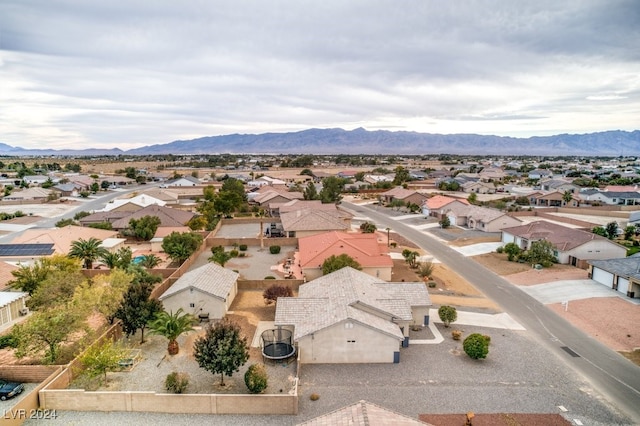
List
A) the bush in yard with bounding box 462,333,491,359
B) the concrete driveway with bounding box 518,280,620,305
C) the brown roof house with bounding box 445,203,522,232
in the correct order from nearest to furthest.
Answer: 1. the bush in yard with bounding box 462,333,491,359
2. the concrete driveway with bounding box 518,280,620,305
3. the brown roof house with bounding box 445,203,522,232

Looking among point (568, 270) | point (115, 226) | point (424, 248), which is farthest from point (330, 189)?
point (568, 270)

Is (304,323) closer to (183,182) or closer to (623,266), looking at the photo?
(623,266)

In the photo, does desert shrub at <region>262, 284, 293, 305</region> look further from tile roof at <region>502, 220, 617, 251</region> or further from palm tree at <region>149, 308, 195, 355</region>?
tile roof at <region>502, 220, 617, 251</region>

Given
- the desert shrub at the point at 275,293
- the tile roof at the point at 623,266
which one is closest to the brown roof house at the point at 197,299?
the desert shrub at the point at 275,293

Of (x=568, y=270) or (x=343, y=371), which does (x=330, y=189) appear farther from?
(x=343, y=371)

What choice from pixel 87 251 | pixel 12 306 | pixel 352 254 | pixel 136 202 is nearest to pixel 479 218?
pixel 352 254

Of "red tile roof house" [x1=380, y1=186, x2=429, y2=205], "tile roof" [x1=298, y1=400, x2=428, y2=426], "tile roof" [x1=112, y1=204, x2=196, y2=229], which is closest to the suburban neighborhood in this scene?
"tile roof" [x1=298, y1=400, x2=428, y2=426]
